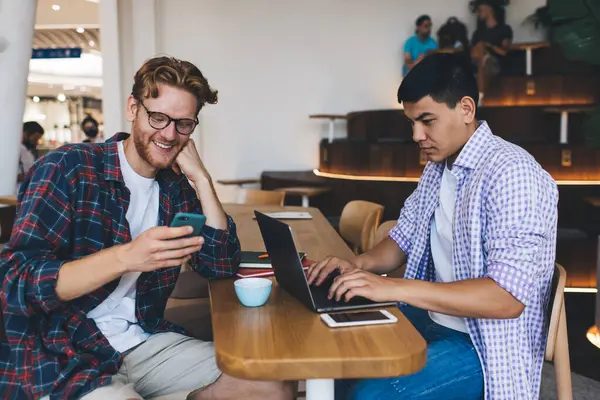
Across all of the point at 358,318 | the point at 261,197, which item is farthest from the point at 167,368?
the point at 261,197

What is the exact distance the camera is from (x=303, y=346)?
1.17m

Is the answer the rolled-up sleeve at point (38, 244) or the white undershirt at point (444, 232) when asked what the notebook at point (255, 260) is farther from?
the rolled-up sleeve at point (38, 244)

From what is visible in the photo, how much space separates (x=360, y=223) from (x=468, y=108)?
159 centimetres

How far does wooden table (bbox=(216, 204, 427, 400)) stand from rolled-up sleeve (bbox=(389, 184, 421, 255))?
Result: 68 cm

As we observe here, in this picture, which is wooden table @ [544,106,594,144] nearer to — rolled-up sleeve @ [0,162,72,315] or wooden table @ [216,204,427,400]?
wooden table @ [216,204,427,400]

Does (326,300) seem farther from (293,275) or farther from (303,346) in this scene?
(303,346)

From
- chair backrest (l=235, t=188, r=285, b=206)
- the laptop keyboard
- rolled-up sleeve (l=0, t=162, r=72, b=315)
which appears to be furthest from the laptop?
chair backrest (l=235, t=188, r=285, b=206)

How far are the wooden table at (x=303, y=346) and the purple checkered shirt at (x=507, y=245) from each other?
31cm

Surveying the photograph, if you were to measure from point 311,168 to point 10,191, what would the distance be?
4608 mm

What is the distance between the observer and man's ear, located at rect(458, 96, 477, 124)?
173 cm

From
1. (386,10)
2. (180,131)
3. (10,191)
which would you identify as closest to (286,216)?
(180,131)

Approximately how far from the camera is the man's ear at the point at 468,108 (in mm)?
1734

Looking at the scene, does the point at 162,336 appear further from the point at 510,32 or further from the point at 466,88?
the point at 510,32

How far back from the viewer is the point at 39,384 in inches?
54.9
